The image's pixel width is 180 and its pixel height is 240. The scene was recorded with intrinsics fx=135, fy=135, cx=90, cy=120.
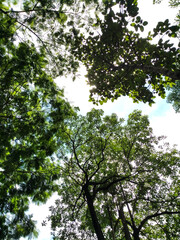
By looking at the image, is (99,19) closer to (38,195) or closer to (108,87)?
(108,87)

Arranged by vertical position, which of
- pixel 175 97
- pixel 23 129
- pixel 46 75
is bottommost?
pixel 23 129

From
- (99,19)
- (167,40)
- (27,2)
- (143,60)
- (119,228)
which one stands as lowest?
(119,228)

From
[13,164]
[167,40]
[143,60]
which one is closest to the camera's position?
[167,40]

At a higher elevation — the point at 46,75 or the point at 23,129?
the point at 46,75

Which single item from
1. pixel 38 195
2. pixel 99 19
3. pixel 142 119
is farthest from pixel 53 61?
pixel 142 119

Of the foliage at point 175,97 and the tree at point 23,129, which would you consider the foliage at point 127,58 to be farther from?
the foliage at point 175,97

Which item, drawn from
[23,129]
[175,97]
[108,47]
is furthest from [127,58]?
[175,97]

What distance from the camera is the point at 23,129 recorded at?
14.7ft

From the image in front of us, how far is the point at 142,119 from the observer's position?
11.1 metres

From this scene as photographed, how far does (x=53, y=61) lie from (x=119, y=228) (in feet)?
50.1

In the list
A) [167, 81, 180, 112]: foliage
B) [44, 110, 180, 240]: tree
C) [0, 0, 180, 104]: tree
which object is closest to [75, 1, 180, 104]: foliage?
[0, 0, 180, 104]: tree

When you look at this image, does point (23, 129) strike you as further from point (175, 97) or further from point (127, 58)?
point (175, 97)

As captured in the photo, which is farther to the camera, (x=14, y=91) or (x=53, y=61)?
(x=53, y=61)

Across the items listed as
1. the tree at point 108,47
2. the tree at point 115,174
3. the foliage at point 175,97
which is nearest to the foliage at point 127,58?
the tree at point 108,47
